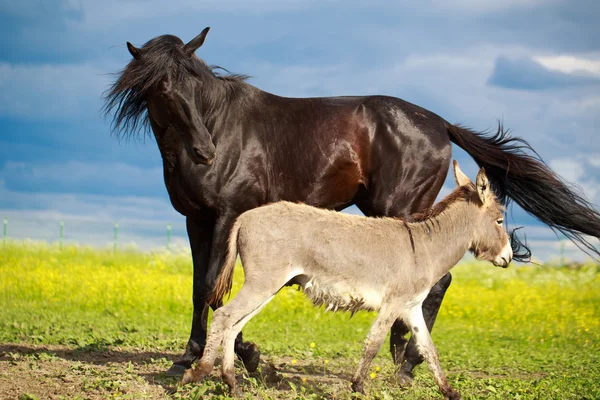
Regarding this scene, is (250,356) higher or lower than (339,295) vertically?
lower

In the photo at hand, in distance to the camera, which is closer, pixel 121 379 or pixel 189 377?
pixel 189 377

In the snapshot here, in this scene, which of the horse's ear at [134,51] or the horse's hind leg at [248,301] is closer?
the horse's hind leg at [248,301]

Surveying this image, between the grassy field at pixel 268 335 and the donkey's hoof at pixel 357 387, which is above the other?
the donkey's hoof at pixel 357 387

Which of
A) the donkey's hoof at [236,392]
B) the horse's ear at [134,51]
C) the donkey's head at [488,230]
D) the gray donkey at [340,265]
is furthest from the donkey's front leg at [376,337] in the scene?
the horse's ear at [134,51]

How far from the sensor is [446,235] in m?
6.64

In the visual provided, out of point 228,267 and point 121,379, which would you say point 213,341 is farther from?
point 121,379

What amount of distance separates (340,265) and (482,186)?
1.66m

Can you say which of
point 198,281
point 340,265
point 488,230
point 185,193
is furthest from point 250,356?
point 488,230

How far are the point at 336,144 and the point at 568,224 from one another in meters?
3.09

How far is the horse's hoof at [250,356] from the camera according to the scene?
7.58 meters

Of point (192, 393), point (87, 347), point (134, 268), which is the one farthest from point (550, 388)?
point (134, 268)

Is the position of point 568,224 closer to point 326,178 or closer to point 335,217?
point 326,178

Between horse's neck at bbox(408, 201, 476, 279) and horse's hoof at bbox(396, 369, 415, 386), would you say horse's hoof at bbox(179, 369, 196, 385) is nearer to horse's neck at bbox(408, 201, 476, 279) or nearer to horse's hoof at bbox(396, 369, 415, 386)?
horse's neck at bbox(408, 201, 476, 279)

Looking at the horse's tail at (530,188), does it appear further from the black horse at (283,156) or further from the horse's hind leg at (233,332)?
the horse's hind leg at (233,332)
